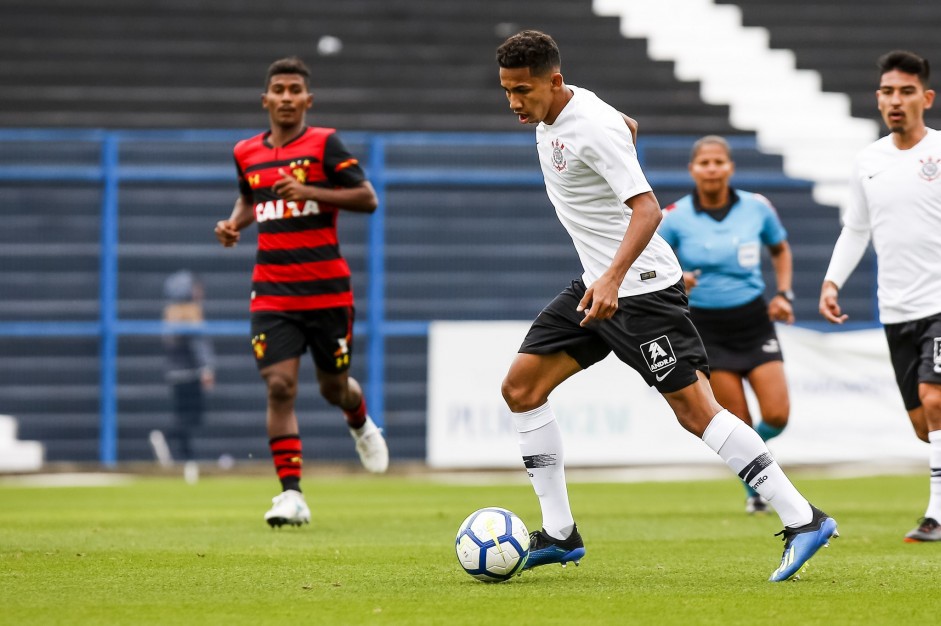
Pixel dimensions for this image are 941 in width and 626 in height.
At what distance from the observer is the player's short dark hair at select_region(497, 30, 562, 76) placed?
213 inches

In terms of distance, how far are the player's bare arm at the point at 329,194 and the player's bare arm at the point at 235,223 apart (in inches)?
13.9

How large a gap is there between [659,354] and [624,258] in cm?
38

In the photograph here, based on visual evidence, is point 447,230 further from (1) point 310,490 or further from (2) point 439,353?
(1) point 310,490

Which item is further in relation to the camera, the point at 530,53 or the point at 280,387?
the point at 280,387

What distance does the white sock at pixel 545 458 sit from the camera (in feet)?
19.2

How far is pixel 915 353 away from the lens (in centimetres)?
746

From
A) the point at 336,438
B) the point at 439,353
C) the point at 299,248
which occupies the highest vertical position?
the point at 299,248

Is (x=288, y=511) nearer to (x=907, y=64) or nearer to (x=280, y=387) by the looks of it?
(x=280, y=387)

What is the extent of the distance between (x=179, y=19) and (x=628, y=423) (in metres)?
8.36

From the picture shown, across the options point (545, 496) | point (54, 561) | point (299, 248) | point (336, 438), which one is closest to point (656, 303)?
point (545, 496)

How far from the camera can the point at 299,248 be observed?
324 inches

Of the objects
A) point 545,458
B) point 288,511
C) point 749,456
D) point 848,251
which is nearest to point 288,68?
point 288,511

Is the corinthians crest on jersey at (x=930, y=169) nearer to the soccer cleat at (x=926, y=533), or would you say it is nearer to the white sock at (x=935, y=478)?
the white sock at (x=935, y=478)

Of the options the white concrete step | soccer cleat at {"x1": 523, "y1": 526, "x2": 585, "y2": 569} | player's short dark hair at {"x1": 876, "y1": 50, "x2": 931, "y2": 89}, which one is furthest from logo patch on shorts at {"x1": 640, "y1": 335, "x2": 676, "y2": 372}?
the white concrete step
